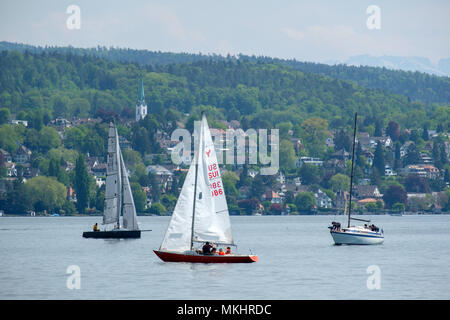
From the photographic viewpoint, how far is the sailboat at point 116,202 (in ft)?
305

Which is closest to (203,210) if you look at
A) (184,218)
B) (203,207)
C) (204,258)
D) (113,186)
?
(203,207)

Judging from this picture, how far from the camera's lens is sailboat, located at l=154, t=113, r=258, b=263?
211 feet

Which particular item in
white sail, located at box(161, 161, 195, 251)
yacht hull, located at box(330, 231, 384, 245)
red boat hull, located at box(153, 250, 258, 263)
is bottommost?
yacht hull, located at box(330, 231, 384, 245)

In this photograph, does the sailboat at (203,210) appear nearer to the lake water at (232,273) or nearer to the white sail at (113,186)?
the lake water at (232,273)

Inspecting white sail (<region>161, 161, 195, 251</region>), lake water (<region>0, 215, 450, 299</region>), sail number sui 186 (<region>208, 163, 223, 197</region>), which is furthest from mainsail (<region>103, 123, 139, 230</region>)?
sail number sui 186 (<region>208, 163, 223, 197</region>)

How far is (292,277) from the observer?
63.0m

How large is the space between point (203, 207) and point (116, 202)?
3121cm

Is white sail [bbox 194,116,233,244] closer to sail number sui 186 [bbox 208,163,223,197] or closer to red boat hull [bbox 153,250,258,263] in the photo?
sail number sui 186 [bbox 208,163,223,197]

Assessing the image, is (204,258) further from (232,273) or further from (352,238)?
(352,238)
